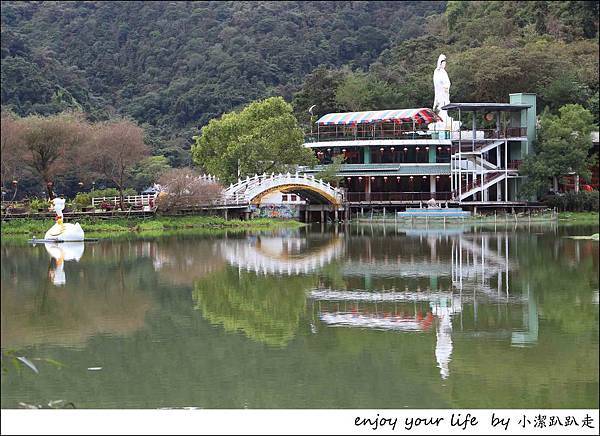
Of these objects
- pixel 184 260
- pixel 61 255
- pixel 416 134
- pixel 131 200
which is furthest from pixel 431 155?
pixel 61 255

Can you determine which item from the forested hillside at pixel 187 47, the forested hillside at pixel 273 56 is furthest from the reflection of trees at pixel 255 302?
the forested hillside at pixel 187 47

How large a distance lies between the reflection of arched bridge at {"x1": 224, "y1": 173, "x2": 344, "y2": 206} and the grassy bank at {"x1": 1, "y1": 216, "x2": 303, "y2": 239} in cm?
118

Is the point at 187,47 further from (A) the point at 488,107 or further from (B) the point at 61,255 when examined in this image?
(B) the point at 61,255

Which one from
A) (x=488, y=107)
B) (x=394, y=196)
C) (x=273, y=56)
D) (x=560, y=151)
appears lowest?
(x=394, y=196)

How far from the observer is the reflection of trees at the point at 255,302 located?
20.2m

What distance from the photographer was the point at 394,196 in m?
59.6

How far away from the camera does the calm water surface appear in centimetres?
1513

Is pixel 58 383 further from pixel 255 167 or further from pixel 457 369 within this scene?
pixel 255 167

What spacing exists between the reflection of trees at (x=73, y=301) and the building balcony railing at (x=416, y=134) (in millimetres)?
29423

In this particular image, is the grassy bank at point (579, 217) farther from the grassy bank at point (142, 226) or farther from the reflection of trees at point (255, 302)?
the reflection of trees at point (255, 302)

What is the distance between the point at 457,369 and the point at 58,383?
5.45 metres

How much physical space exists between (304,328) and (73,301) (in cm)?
557

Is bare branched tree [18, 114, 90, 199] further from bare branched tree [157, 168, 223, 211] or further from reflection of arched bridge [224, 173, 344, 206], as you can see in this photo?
reflection of arched bridge [224, 173, 344, 206]

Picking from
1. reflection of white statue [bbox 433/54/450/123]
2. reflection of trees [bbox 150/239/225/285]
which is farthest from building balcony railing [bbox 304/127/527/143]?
reflection of trees [bbox 150/239/225/285]
